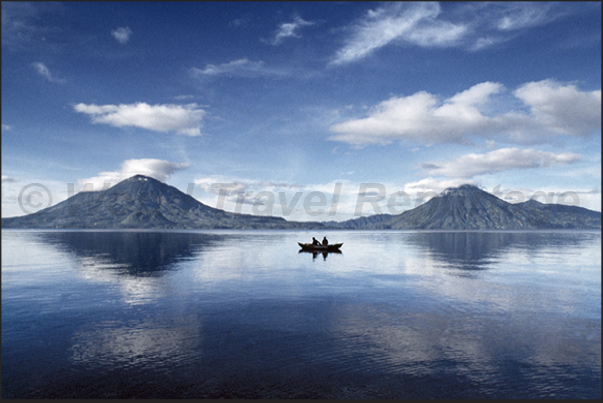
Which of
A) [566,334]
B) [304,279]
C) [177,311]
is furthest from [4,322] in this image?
[566,334]

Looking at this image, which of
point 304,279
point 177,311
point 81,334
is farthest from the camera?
point 304,279

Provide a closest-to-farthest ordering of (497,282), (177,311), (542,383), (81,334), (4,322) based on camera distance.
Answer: (542,383)
(81,334)
(4,322)
(177,311)
(497,282)

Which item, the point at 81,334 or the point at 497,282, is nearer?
the point at 81,334

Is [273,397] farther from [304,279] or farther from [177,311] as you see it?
[304,279]

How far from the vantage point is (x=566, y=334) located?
1174 inches

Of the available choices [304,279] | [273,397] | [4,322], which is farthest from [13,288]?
[273,397]

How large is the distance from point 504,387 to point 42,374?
29019 millimetres

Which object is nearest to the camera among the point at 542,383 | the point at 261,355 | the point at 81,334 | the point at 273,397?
the point at 273,397

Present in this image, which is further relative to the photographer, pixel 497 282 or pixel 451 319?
pixel 497 282

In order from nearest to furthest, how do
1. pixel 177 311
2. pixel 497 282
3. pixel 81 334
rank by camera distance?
1. pixel 81 334
2. pixel 177 311
3. pixel 497 282

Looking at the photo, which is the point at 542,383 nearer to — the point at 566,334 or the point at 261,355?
the point at 566,334

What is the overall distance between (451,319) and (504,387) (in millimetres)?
13782

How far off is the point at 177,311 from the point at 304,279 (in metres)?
26.6

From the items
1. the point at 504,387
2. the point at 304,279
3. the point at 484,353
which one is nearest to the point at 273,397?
the point at 504,387
